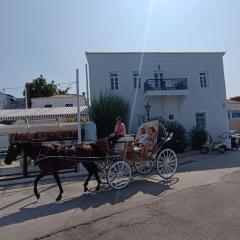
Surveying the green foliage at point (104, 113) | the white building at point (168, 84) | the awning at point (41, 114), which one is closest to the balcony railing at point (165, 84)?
the white building at point (168, 84)

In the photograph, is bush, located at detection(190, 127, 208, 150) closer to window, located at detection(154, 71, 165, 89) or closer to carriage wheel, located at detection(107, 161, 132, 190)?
window, located at detection(154, 71, 165, 89)

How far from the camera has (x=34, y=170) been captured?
16.8 m

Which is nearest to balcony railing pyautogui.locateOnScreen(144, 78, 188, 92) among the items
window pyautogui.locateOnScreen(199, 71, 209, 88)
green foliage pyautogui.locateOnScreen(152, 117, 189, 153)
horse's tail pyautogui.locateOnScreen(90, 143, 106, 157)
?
window pyautogui.locateOnScreen(199, 71, 209, 88)

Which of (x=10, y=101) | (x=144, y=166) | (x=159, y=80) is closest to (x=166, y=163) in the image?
(x=144, y=166)

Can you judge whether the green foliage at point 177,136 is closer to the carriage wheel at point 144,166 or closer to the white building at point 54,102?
the carriage wheel at point 144,166

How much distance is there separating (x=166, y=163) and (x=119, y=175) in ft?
6.93

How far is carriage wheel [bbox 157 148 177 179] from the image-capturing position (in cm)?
1350

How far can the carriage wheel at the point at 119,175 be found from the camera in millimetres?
12008

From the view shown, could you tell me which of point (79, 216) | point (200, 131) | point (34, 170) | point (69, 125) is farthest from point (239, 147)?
point (79, 216)

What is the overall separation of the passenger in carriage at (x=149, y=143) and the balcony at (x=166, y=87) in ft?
51.9

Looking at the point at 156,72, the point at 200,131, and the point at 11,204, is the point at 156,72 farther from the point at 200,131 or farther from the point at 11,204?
the point at 11,204

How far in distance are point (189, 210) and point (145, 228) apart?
4.90ft

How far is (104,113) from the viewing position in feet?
90.3

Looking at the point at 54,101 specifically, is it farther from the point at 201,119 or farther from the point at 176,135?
the point at 176,135
